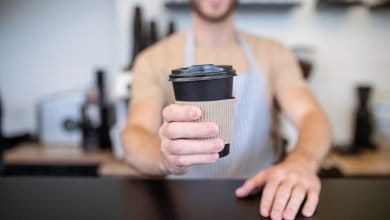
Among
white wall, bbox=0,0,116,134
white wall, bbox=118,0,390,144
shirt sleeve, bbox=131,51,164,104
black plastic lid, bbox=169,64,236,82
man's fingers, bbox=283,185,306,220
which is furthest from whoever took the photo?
white wall, bbox=0,0,116,134

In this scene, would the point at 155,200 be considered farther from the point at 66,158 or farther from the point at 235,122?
the point at 66,158

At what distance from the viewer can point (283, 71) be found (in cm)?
107

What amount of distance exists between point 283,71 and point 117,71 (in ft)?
2.81

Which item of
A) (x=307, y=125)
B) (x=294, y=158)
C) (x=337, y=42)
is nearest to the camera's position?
(x=294, y=158)

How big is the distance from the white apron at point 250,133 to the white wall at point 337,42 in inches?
29.0

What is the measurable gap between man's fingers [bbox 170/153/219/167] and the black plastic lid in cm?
6

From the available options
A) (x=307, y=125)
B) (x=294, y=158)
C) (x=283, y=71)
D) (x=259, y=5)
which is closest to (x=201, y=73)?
(x=294, y=158)

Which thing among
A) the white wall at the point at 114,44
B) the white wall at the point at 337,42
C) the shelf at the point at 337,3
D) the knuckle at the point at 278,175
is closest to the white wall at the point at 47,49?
the white wall at the point at 114,44

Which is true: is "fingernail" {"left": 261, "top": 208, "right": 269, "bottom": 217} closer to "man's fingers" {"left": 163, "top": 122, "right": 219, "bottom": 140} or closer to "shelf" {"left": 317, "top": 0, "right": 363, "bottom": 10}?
"man's fingers" {"left": 163, "top": 122, "right": 219, "bottom": 140}

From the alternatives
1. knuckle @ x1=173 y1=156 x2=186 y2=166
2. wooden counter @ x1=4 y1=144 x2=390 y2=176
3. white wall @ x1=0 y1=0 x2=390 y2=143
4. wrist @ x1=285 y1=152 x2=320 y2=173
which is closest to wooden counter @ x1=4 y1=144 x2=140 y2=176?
wooden counter @ x1=4 y1=144 x2=390 y2=176

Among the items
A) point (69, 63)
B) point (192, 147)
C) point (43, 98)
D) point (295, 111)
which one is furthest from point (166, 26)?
point (192, 147)

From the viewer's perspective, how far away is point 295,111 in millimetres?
993

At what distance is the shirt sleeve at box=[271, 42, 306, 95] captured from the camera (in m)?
1.05

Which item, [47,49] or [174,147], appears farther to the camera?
[47,49]
